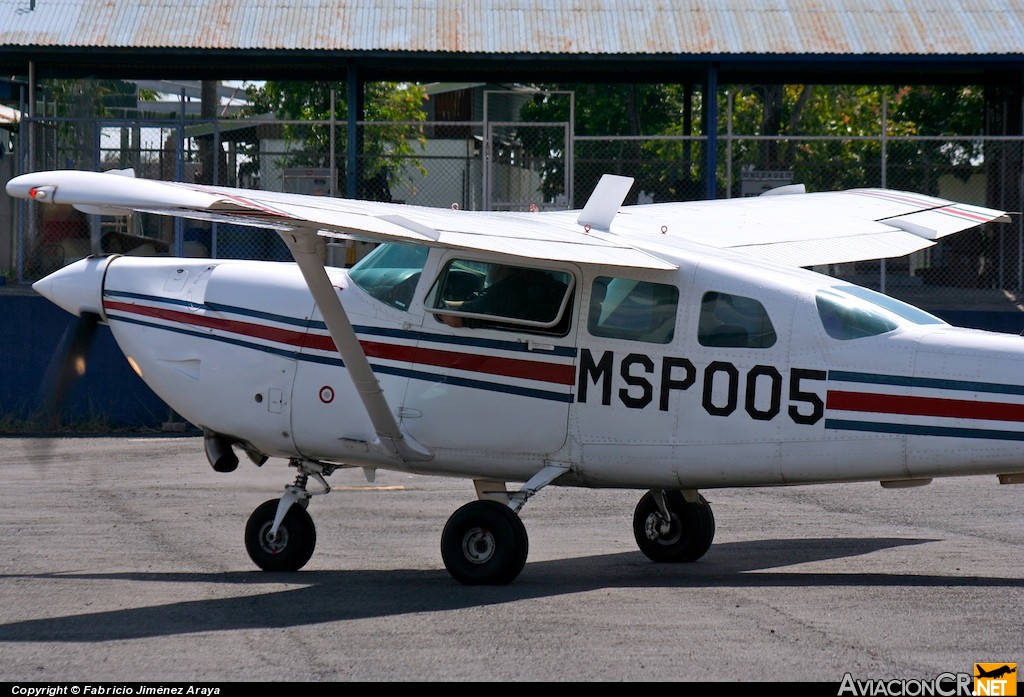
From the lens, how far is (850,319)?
8.57m

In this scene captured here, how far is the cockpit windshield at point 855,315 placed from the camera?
28.0ft

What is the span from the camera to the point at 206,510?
12.2m

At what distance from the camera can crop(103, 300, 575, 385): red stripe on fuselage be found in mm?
8953

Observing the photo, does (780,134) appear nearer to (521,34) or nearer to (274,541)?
(521,34)

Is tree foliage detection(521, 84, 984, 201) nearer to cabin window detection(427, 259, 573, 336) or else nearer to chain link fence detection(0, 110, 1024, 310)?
chain link fence detection(0, 110, 1024, 310)

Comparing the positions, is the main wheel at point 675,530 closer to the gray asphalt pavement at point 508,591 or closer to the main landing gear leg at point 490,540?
the gray asphalt pavement at point 508,591

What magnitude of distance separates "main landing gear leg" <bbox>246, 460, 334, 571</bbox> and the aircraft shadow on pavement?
0.13m

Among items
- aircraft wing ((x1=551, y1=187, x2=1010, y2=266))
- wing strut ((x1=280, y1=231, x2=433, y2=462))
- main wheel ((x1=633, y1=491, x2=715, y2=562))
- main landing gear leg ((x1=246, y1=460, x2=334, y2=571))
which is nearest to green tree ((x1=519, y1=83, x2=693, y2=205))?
aircraft wing ((x1=551, y1=187, x2=1010, y2=266))

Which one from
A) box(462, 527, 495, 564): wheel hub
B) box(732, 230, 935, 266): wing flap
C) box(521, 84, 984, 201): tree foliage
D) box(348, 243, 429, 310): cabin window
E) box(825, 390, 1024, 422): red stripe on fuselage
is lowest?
box(462, 527, 495, 564): wheel hub

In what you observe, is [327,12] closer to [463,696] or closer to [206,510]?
[206,510]

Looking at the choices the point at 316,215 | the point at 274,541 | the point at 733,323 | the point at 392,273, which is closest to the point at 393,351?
the point at 392,273

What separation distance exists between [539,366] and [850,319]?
6.81 feet

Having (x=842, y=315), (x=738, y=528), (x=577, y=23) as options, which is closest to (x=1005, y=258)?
(x=577, y=23)

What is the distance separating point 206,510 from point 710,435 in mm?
5500
